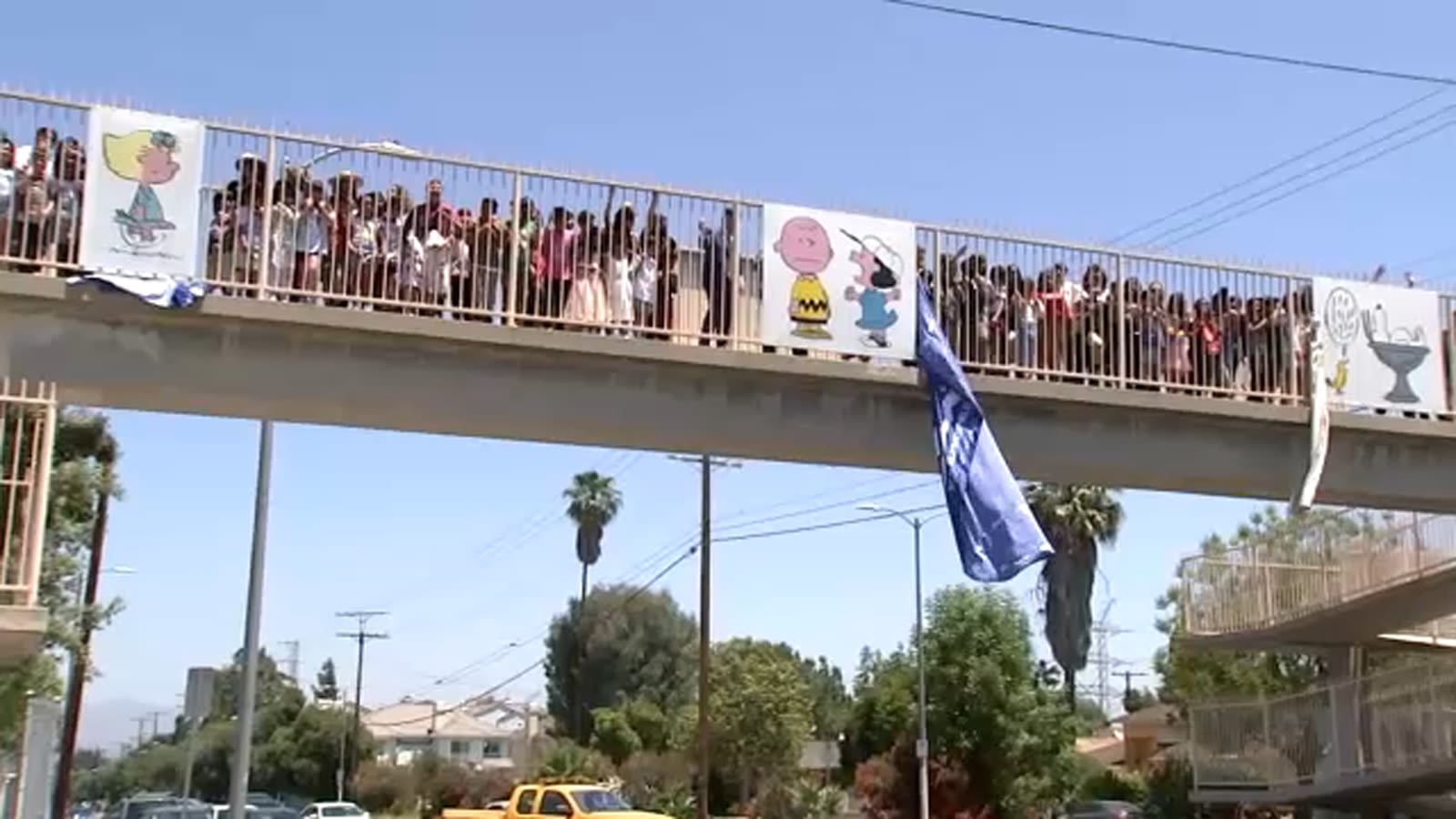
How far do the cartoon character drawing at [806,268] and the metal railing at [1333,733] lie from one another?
38.9 feet

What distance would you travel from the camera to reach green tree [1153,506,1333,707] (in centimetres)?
2753

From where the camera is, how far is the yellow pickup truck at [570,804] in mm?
27469

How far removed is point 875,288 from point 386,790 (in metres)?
68.5

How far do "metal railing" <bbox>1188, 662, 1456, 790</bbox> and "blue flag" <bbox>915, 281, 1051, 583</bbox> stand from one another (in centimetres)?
977

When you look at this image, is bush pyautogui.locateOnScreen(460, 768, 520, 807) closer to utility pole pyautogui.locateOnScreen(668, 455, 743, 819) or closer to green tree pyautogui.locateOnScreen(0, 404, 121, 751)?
utility pole pyautogui.locateOnScreen(668, 455, 743, 819)

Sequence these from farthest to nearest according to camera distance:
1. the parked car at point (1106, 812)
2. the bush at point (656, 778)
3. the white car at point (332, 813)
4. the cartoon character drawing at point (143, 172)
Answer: the bush at point (656, 778) < the white car at point (332, 813) < the parked car at point (1106, 812) < the cartoon character drawing at point (143, 172)

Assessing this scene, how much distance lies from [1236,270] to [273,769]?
286 ft

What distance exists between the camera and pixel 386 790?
81312 mm

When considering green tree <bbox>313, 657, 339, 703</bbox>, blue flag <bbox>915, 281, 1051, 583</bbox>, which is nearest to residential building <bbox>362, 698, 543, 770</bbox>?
green tree <bbox>313, 657, 339, 703</bbox>

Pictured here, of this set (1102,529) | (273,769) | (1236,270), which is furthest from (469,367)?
(273,769)

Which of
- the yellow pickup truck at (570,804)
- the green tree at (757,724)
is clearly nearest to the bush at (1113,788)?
the green tree at (757,724)

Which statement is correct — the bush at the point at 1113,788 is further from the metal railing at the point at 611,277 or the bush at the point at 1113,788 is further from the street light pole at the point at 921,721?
the metal railing at the point at 611,277

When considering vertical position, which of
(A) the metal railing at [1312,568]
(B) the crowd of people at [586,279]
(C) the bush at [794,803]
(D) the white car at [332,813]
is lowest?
(D) the white car at [332,813]

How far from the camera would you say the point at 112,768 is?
143 metres
